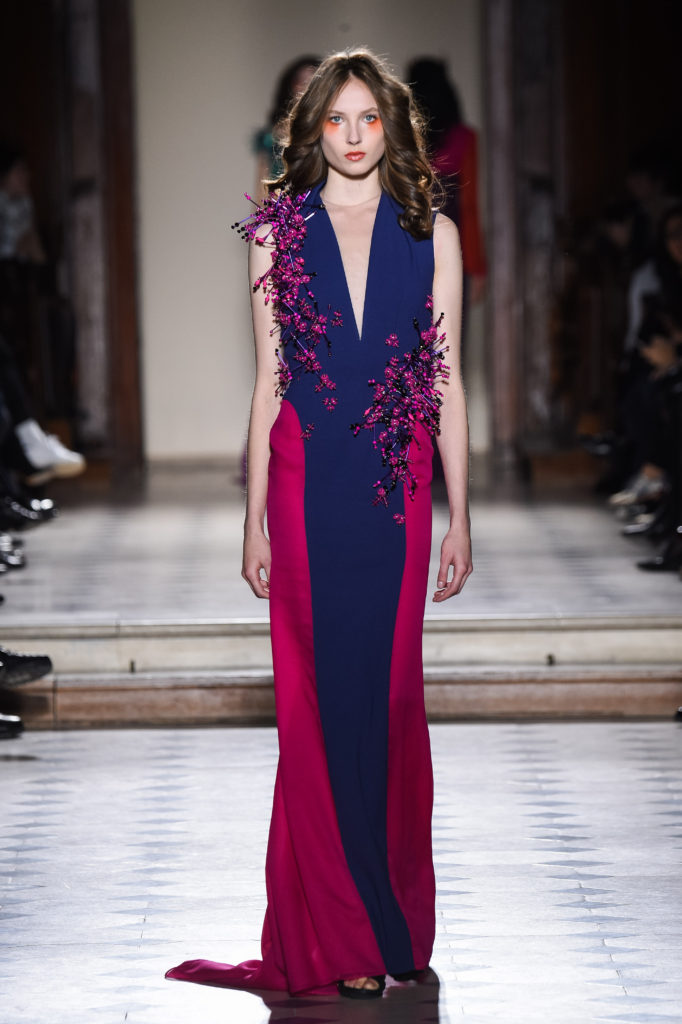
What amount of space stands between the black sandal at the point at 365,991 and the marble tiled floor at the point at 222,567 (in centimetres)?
253

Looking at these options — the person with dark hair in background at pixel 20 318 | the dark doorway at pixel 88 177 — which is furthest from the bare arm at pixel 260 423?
the dark doorway at pixel 88 177

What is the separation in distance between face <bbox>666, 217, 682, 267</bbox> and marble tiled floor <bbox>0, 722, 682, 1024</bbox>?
303 cm

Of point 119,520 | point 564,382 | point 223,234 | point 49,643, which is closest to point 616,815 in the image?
point 49,643

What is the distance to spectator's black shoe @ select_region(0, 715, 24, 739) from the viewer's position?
4789 mm

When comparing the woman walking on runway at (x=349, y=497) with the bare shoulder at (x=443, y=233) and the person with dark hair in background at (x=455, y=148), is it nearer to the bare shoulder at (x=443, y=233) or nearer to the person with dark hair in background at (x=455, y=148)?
the bare shoulder at (x=443, y=233)

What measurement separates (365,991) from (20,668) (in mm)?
2100

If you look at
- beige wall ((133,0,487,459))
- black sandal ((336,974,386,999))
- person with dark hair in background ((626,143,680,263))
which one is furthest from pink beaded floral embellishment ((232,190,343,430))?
beige wall ((133,0,487,459))

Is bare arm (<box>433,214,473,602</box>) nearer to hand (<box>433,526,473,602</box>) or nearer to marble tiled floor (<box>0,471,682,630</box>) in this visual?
hand (<box>433,526,473,602</box>)

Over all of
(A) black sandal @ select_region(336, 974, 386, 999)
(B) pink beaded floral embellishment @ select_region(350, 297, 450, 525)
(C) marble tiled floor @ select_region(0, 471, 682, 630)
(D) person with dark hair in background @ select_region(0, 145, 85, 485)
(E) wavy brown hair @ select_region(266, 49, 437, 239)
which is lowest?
(C) marble tiled floor @ select_region(0, 471, 682, 630)

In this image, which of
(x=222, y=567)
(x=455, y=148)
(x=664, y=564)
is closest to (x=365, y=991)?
(x=664, y=564)

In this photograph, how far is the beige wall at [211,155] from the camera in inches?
443

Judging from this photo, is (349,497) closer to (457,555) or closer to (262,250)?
(457,555)

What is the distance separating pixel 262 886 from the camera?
11.2 feet

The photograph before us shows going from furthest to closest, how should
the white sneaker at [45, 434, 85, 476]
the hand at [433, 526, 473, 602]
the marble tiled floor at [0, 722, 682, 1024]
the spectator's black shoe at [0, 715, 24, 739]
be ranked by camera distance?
the white sneaker at [45, 434, 85, 476] → the spectator's black shoe at [0, 715, 24, 739] → the hand at [433, 526, 473, 602] → the marble tiled floor at [0, 722, 682, 1024]
